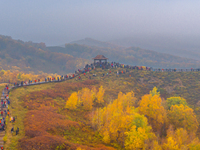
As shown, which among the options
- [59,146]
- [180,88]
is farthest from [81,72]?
[59,146]

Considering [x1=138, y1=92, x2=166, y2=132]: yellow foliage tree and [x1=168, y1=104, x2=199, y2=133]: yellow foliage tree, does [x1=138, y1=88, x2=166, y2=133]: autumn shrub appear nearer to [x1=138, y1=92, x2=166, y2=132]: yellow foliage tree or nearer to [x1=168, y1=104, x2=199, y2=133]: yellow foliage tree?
[x1=138, y1=92, x2=166, y2=132]: yellow foliage tree

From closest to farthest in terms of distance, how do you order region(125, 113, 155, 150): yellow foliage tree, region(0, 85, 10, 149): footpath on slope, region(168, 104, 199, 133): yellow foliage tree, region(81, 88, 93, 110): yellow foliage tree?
region(0, 85, 10, 149): footpath on slope
region(125, 113, 155, 150): yellow foliage tree
region(168, 104, 199, 133): yellow foliage tree
region(81, 88, 93, 110): yellow foliage tree

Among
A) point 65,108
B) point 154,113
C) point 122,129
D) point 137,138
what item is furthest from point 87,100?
point 137,138

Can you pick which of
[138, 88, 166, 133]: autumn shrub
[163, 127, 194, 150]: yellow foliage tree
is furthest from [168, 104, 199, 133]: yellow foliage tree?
[163, 127, 194, 150]: yellow foliage tree

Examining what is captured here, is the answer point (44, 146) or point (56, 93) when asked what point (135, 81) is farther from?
point (44, 146)

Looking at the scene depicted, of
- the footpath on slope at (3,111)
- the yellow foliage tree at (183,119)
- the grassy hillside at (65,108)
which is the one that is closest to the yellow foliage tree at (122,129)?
the grassy hillside at (65,108)

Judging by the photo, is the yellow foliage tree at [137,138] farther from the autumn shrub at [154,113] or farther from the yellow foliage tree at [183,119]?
the yellow foliage tree at [183,119]

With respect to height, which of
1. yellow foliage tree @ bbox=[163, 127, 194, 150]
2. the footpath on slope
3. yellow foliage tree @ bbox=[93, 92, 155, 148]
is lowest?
yellow foliage tree @ bbox=[163, 127, 194, 150]

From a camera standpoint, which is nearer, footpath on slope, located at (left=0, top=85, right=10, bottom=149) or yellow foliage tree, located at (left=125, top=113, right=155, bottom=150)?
footpath on slope, located at (left=0, top=85, right=10, bottom=149)
